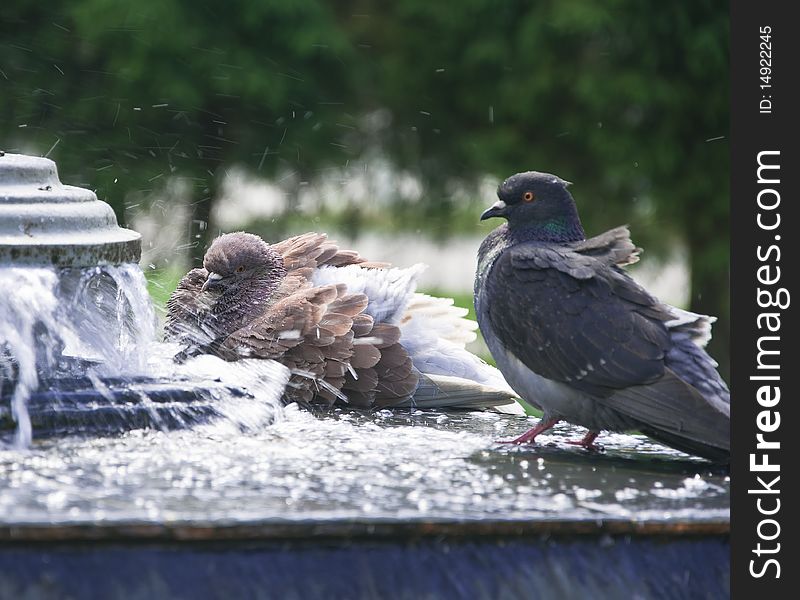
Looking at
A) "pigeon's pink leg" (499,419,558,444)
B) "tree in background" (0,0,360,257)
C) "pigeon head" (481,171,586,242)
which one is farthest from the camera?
"tree in background" (0,0,360,257)

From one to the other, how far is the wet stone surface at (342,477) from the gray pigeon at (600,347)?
12 cm

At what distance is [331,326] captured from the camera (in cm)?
392

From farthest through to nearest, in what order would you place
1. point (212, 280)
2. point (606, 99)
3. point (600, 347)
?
point (606, 99)
point (212, 280)
point (600, 347)

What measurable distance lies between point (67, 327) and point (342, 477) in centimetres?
109

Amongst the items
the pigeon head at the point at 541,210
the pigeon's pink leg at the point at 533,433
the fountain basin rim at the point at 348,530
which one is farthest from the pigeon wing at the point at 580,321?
the fountain basin rim at the point at 348,530

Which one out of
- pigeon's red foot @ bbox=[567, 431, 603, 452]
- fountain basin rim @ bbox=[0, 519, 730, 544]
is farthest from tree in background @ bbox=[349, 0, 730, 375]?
fountain basin rim @ bbox=[0, 519, 730, 544]

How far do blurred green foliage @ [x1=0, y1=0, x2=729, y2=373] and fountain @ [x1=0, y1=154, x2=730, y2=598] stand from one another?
13.6 feet

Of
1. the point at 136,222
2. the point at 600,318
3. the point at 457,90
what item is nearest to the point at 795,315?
the point at 600,318

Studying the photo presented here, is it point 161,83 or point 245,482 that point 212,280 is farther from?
point 161,83

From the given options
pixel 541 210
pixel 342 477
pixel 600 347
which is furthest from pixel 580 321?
pixel 342 477

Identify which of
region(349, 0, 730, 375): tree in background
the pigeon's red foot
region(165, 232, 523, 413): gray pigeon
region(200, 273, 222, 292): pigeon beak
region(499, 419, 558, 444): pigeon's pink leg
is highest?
region(349, 0, 730, 375): tree in background

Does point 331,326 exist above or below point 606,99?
below

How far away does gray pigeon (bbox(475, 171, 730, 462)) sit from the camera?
3.10 meters

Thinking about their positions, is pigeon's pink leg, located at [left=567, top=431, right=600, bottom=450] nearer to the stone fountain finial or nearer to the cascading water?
the cascading water
